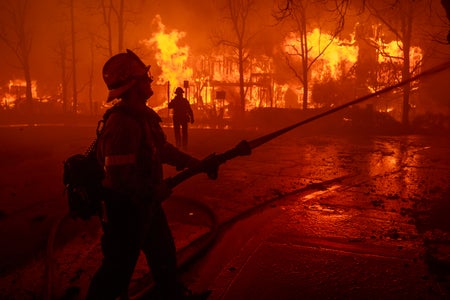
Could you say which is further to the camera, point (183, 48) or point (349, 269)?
point (183, 48)

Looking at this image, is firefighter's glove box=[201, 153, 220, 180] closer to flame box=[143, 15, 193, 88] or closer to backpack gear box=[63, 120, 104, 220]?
backpack gear box=[63, 120, 104, 220]

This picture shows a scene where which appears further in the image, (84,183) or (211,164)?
(211,164)

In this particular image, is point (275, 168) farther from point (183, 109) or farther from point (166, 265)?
point (166, 265)

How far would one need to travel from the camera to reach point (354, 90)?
29984mm

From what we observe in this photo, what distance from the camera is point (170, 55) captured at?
3906cm

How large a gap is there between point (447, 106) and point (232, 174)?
23851 mm

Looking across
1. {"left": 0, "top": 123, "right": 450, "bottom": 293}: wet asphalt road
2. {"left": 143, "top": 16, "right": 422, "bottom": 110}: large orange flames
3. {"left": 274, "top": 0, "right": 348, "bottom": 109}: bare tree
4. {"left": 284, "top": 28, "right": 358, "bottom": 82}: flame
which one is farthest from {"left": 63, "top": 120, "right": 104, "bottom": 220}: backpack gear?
{"left": 284, "top": 28, "right": 358, "bottom": 82}: flame

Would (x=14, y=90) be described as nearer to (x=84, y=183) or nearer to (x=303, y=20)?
(x=303, y=20)

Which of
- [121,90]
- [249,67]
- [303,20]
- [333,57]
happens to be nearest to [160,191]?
[121,90]

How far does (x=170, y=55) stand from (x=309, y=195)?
1400 inches

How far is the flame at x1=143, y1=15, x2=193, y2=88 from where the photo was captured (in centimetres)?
3812

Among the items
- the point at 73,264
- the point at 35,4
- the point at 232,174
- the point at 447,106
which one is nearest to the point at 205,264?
the point at 73,264

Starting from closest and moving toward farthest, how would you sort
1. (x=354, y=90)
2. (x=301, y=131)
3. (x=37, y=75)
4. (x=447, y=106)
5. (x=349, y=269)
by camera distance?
(x=349, y=269), (x=301, y=131), (x=447, y=106), (x=354, y=90), (x=37, y=75)

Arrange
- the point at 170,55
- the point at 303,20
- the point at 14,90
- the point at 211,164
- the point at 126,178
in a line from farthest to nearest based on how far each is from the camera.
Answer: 1. the point at 14,90
2. the point at 170,55
3. the point at 303,20
4. the point at 211,164
5. the point at 126,178
